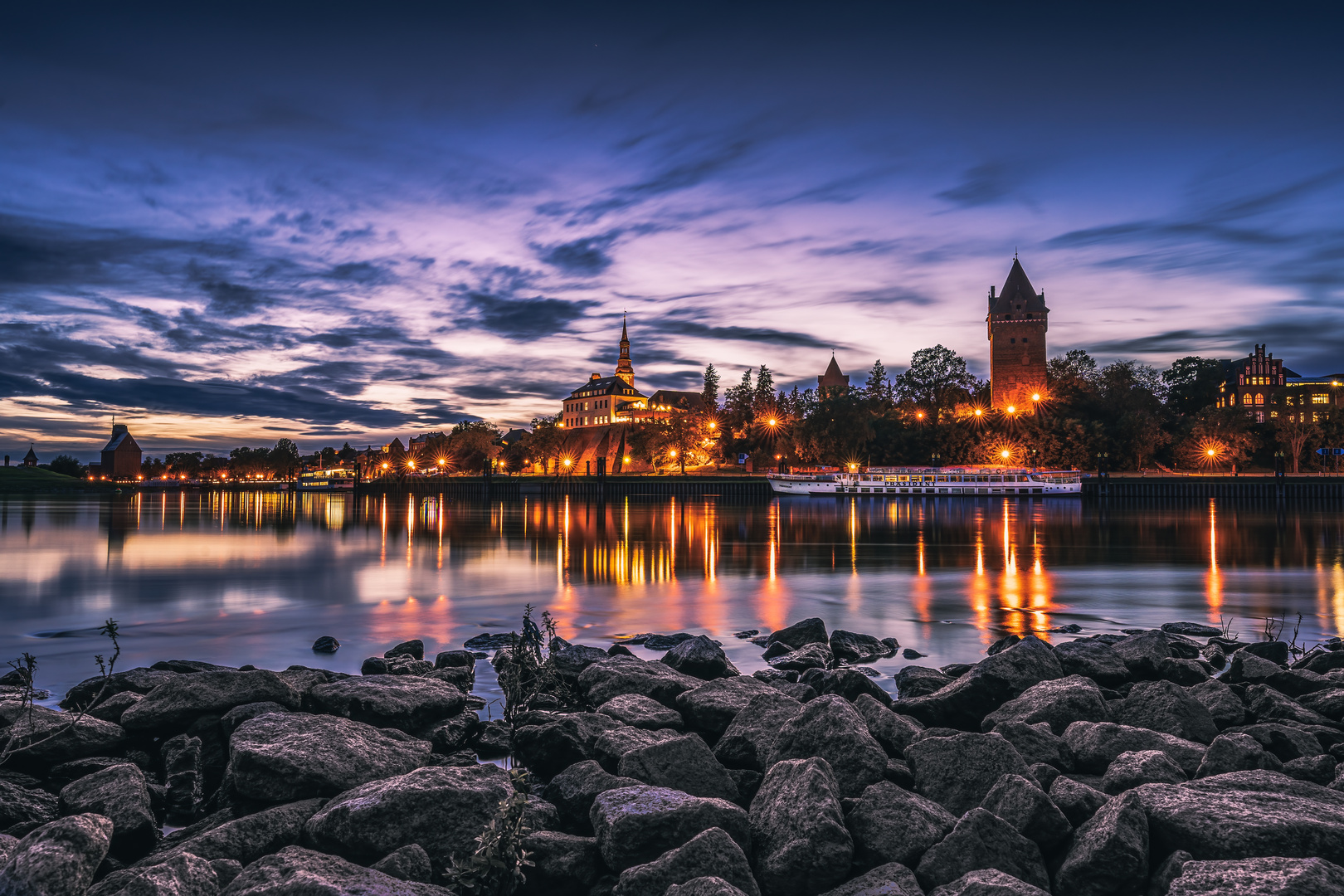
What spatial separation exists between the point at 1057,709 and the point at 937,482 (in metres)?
86.9

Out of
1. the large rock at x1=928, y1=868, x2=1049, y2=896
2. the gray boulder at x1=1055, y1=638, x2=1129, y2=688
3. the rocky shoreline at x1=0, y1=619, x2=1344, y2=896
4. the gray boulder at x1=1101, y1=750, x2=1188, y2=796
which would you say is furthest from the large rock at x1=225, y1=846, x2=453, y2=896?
the gray boulder at x1=1055, y1=638, x2=1129, y2=688

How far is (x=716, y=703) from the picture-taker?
24.6 feet

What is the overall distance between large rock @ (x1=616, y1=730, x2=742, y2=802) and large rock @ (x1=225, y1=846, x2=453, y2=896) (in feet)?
5.96

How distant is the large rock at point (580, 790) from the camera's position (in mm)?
5477

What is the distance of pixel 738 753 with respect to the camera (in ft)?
21.5

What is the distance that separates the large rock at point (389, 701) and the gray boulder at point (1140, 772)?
5716 mm

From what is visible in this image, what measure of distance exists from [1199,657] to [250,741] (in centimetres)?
1144

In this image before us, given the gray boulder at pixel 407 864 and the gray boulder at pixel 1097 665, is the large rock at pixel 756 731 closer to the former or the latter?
the gray boulder at pixel 407 864

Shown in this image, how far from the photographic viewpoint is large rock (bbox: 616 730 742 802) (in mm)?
5734

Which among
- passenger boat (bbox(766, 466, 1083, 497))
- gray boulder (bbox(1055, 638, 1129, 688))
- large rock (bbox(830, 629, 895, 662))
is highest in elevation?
passenger boat (bbox(766, 466, 1083, 497))

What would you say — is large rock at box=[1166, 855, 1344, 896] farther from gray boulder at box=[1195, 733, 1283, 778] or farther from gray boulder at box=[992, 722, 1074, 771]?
gray boulder at box=[992, 722, 1074, 771]

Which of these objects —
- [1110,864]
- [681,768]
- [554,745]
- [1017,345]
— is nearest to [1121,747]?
[1110,864]

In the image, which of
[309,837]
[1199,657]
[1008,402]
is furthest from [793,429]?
[309,837]

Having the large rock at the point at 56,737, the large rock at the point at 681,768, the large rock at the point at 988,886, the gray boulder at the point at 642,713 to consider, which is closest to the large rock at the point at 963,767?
the large rock at the point at 988,886
